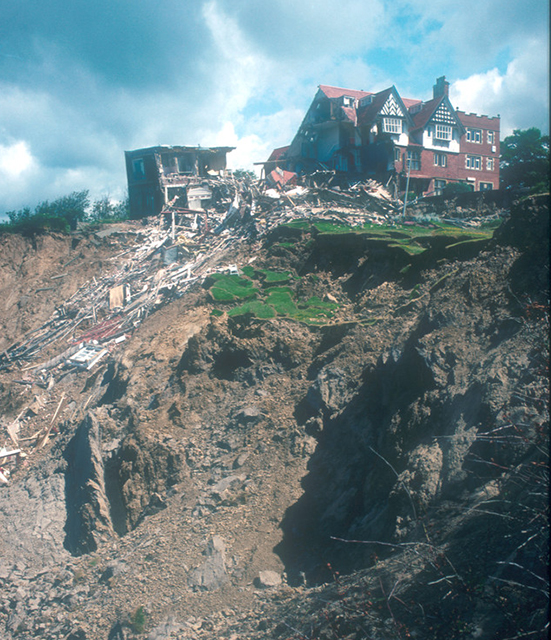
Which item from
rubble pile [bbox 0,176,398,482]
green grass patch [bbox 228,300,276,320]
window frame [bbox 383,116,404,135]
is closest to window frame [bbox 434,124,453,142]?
window frame [bbox 383,116,404,135]

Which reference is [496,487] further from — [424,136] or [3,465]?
[424,136]

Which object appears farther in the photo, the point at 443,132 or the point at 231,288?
the point at 443,132

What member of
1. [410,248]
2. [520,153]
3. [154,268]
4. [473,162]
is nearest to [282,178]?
[154,268]

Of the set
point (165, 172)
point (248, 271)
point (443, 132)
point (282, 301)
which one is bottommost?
point (282, 301)

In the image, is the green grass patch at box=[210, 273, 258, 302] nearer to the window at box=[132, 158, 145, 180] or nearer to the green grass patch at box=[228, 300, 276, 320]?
the green grass patch at box=[228, 300, 276, 320]

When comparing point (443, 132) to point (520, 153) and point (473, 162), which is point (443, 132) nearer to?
point (473, 162)

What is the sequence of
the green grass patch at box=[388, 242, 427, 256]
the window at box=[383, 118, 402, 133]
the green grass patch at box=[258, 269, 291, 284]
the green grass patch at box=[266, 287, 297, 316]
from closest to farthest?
the green grass patch at box=[388, 242, 427, 256], the green grass patch at box=[266, 287, 297, 316], the green grass patch at box=[258, 269, 291, 284], the window at box=[383, 118, 402, 133]

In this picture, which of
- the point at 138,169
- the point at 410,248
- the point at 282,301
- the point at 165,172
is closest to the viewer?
the point at 410,248
